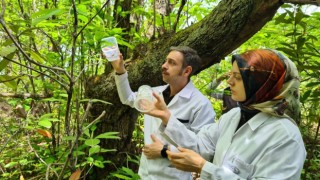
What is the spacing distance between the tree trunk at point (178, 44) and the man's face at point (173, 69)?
1.13 ft

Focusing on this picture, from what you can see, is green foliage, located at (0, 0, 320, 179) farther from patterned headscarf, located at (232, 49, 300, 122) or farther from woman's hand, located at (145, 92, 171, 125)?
patterned headscarf, located at (232, 49, 300, 122)

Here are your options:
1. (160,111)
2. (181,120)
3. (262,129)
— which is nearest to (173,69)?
(181,120)

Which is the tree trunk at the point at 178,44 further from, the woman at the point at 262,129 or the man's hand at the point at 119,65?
the woman at the point at 262,129

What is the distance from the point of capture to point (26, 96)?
127 inches

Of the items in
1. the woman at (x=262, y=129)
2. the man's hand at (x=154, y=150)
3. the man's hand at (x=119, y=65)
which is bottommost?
the man's hand at (x=154, y=150)

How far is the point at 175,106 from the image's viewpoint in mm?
2533

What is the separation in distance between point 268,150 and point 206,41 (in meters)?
1.58

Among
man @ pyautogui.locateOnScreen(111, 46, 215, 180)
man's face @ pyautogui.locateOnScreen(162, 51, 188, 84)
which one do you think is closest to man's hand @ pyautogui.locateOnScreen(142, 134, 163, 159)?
man @ pyautogui.locateOnScreen(111, 46, 215, 180)

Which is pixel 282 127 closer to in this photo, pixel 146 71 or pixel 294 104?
pixel 294 104

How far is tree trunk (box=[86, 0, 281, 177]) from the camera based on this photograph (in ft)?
8.39

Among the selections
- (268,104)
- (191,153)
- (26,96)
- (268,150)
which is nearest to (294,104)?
(268,104)

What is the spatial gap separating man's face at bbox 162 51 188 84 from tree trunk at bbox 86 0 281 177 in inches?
13.5

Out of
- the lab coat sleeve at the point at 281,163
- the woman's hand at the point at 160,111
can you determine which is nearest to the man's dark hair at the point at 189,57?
the woman's hand at the point at 160,111

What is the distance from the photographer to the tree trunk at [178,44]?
256 centimetres
